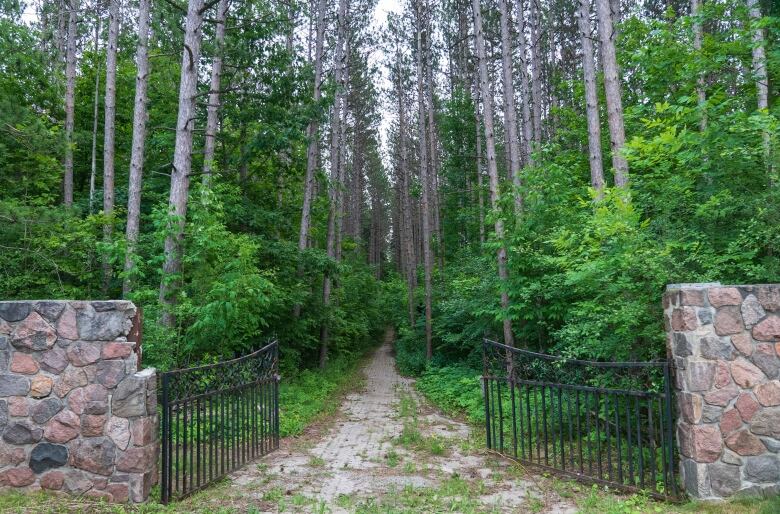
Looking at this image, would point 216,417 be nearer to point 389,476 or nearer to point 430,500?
point 389,476

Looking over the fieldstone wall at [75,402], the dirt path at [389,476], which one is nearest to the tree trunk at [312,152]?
the dirt path at [389,476]

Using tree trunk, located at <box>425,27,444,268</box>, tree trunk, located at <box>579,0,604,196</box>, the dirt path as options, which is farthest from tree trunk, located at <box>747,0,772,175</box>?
tree trunk, located at <box>425,27,444,268</box>

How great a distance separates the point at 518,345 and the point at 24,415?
866cm

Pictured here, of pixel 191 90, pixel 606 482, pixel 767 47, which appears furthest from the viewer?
pixel 191 90

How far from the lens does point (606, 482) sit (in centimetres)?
479

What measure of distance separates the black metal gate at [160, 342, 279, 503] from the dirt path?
10.7 inches

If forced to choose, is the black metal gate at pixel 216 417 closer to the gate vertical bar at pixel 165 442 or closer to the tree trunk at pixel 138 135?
the gate vertical bar at pixel 165 442

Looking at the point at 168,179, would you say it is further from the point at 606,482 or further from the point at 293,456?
the point at 606,482

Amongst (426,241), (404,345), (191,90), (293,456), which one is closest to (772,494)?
(293,456)

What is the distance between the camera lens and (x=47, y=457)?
449 centimetres

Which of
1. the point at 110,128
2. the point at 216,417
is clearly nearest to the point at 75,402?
the point at 216,417

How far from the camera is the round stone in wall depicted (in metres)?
4.47

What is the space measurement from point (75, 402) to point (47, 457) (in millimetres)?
557

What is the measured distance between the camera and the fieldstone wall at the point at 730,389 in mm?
4129
